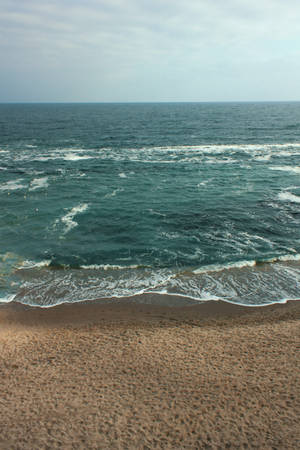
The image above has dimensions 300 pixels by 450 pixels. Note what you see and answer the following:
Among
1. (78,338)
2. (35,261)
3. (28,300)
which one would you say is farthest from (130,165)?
(78,338)

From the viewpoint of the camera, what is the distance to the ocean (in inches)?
797

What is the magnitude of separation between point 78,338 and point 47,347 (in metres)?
1.48

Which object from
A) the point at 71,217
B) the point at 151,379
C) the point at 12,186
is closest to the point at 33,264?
the point at 71,217

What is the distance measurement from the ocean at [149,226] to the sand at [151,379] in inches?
91.2

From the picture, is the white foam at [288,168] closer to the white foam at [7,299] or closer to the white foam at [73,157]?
the white foam at [73,157]

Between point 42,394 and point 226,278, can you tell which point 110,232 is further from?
point 42,394

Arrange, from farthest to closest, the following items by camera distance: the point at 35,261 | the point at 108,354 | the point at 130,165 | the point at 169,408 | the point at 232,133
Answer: the point at 232,133 < the point at 130,165 < the point at 35,261 < the point at 108,354 < the point at 169,408

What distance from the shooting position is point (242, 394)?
11469mm

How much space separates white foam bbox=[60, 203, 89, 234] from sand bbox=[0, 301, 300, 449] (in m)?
13.1

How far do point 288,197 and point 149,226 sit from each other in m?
18.8

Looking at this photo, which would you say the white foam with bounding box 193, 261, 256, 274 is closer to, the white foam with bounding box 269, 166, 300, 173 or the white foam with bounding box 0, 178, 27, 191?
the white foam with bounding box 0, 178, 27, 191

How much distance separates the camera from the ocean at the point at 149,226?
20234mm

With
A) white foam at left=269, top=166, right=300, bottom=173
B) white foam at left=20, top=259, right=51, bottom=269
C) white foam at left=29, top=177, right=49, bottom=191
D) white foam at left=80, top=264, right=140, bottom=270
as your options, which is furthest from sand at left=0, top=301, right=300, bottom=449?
white foam at left=269, top=166, right=300, bottom=173

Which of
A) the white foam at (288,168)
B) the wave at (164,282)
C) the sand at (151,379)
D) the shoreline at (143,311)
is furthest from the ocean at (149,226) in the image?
the sand at (151,379)
